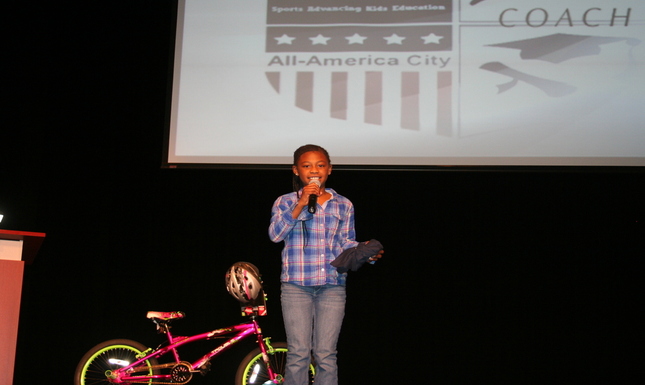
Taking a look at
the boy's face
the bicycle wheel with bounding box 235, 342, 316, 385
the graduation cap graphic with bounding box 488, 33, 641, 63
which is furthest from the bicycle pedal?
the graduation cap graphic with bounding box 488, 33, 641, 63

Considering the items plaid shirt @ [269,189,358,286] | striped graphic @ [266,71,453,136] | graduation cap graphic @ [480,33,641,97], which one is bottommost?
plaid shirt @ [269,189,358,286]

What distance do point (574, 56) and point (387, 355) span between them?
6.49 feet

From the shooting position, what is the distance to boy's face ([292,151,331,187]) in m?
2.62

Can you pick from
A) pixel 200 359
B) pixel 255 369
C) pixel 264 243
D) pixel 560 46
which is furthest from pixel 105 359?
pixel 560 46

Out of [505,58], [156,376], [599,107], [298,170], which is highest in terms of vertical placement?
[505,58]

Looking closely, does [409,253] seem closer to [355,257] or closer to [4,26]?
[355,257]

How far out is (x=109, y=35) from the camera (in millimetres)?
3916

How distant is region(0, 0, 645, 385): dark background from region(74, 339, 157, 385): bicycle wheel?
498 mm

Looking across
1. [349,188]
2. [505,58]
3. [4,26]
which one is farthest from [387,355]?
[4,26]

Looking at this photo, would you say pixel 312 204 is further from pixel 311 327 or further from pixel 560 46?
pixel 560 46

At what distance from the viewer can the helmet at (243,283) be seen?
9.48 ft

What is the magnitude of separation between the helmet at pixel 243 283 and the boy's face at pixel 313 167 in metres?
0.56

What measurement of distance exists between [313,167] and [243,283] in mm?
677

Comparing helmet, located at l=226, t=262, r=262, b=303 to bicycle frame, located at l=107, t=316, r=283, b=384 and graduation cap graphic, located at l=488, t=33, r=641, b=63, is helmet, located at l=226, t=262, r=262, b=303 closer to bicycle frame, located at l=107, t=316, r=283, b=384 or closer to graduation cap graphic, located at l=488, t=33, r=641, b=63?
bicycle frame, located at l=107, t=316, r=283, b=384
